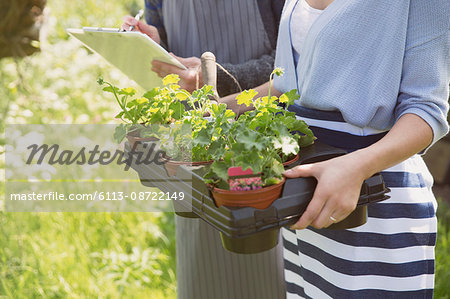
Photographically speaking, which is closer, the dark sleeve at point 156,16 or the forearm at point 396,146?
the forearm at point 396,146

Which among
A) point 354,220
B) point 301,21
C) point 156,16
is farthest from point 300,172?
point 156,16

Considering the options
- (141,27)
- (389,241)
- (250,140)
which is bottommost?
(389,241)

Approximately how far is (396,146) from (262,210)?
295 mm

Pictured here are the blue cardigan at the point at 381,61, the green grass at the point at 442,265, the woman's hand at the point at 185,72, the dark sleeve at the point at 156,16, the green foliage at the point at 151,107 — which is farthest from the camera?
the green grass at the point at 442,265

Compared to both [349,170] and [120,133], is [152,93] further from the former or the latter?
[349,170]

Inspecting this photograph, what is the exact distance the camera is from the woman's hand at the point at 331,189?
0.92 m

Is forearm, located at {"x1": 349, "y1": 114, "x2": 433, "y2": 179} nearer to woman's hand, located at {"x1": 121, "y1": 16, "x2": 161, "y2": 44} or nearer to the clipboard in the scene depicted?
the clipboard

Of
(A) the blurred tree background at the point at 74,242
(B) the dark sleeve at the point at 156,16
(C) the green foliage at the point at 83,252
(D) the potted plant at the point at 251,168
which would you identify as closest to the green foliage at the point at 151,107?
(D) the potted plant at the point at 251,168

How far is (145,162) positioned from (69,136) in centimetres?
245

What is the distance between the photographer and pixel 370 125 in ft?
3.51

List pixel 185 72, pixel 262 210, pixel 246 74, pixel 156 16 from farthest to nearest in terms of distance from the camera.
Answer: pixel 156 16 < pixel 246 74 < pixel 185 72 < pixel 262 210

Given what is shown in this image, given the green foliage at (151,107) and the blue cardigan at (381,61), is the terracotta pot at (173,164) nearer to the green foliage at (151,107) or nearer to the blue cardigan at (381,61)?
the green foliage at (151,107)

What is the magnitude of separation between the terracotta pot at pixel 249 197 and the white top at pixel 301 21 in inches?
17.9

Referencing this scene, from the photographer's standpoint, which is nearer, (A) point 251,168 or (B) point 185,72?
(A) point 251,168
